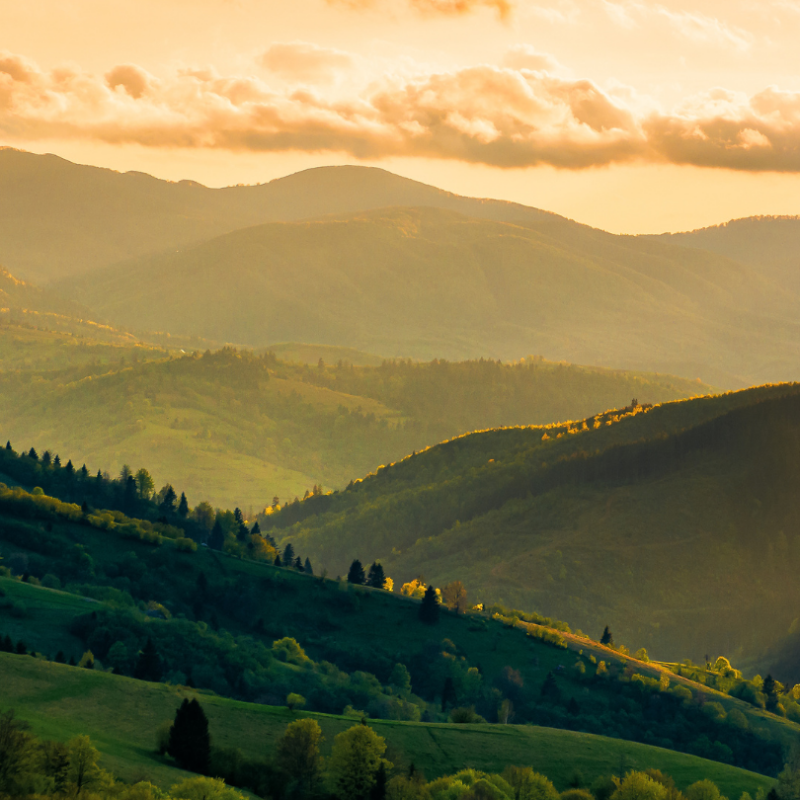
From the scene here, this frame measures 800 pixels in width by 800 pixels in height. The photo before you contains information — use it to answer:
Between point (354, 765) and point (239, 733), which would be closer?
point (354, 765)

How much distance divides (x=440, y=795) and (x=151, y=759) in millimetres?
29672

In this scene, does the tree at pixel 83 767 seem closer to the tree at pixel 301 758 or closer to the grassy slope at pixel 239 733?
the grassy slope at pixel 239 733

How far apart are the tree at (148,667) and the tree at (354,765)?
52836mm

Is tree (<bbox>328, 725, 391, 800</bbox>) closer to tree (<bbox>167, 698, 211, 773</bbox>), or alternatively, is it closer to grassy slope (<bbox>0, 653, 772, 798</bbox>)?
grassy slope (<bbox>0, 653, 772, 798</bbox>)

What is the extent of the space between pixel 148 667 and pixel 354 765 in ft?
187

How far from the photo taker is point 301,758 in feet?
453

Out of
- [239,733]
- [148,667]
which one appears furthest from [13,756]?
[148,667]

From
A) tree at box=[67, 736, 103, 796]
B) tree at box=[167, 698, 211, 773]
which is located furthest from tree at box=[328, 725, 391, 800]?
tree at box=[67, 736, 103, 796]

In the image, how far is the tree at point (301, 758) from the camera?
13700 centimetres

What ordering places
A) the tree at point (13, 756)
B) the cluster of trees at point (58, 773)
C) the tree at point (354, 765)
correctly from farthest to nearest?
the tree at point (354, 765), the cluster of trees at point (58, 773), the tree at point (13, 756)

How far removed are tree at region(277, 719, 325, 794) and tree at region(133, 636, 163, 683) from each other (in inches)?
1972

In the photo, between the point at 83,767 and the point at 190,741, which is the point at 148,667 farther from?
the point at 83,767

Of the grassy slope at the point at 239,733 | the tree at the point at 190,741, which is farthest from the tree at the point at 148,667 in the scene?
the tree at the point at 190,741

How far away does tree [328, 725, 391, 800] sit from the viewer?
449ft
